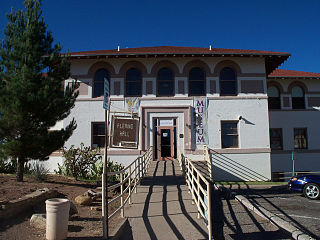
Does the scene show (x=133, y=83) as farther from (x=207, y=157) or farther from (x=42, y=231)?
(x=42, y=231)

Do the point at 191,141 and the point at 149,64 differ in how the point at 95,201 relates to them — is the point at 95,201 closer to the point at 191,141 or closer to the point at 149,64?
the point at 191,141

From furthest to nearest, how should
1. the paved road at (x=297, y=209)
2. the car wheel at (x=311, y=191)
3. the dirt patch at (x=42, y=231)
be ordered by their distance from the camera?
the car wheel at (x=311, y=191) → the paved road at (x=297, y=209) → the dirt patch at (x=42, y=231)

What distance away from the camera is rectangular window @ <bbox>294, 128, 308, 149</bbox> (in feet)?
64.6

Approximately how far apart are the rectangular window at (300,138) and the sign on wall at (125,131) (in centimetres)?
1469

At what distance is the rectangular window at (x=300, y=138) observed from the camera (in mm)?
19688

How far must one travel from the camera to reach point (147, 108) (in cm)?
1641

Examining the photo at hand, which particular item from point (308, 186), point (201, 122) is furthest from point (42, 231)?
point (201, 122)

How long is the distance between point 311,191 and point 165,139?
867 centimetres

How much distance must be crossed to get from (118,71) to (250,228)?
1276 centimetres

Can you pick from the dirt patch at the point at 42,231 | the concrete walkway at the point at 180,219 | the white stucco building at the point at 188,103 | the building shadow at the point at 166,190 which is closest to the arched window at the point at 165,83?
the white stucco building at the point at 188,103

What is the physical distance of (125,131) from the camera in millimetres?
10406

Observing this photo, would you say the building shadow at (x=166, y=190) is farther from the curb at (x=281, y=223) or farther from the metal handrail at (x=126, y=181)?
the curb at (x=281, y=223)

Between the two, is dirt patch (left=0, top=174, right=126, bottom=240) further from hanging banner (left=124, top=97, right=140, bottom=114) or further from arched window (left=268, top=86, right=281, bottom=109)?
arched window (left=268, top=86, right=281, bottom=109)

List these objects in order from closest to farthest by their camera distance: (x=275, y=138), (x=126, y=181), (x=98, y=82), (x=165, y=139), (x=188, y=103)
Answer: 1. (x=126, y=181)
2. (x=188, y=103)
3. (x=165, y=139)
4. (x=98, y=82)
5. (x=275, y=138)
